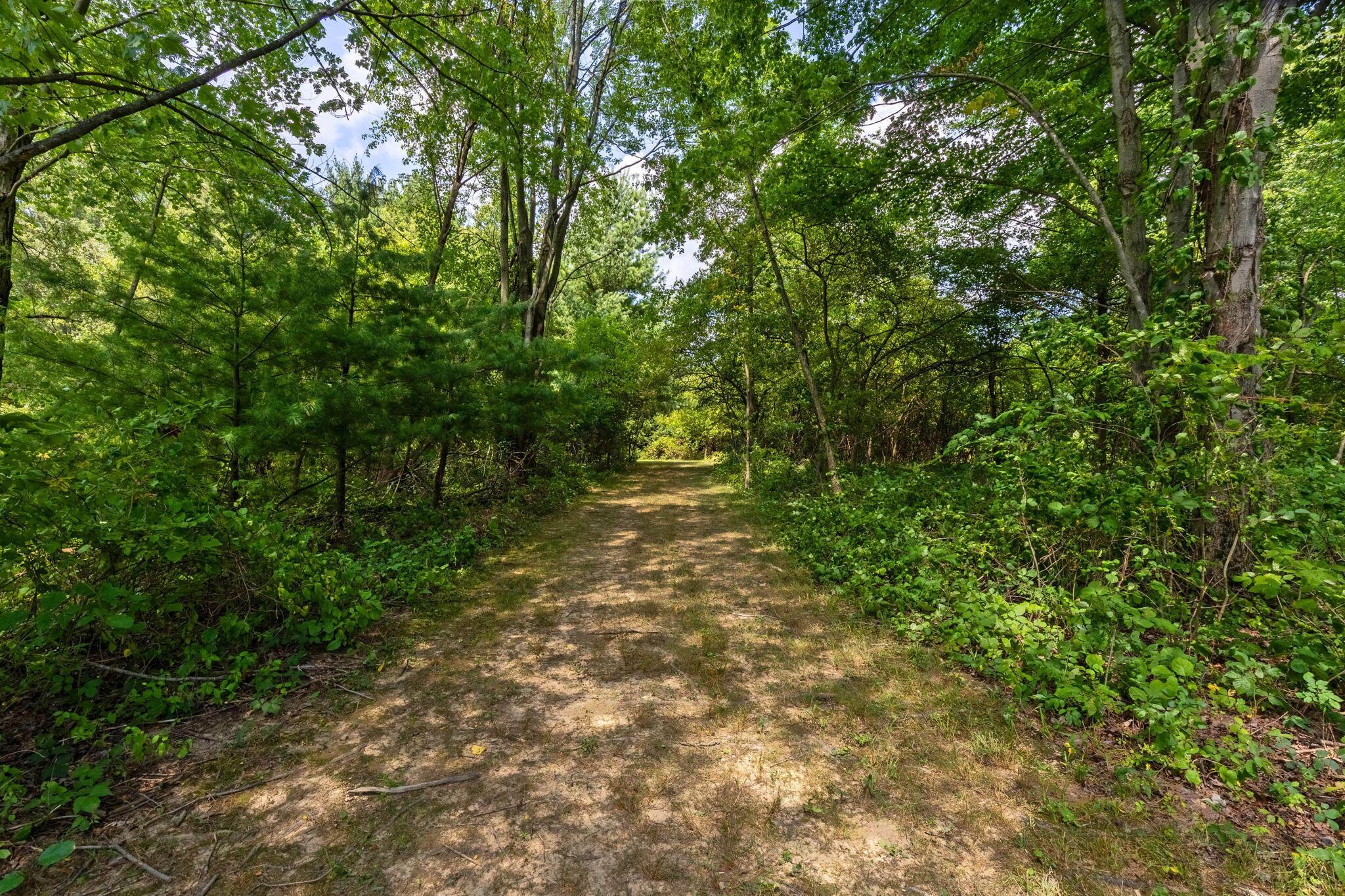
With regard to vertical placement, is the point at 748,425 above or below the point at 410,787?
above

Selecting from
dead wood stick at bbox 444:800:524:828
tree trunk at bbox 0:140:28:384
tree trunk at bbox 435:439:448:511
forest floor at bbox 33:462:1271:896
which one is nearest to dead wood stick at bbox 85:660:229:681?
forest floor at bbox 33:462:1271:896

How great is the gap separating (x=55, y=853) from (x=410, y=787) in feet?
3.86

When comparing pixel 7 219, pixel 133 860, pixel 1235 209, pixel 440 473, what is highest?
pixel 7 219

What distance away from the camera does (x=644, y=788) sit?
2.35m

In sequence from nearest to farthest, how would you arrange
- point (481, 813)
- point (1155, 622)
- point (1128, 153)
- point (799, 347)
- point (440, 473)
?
point (481, 813)
point (1155, 622)
point (1128, 153)
point (440, 473)
point (799, 347)

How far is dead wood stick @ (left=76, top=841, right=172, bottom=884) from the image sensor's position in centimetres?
181

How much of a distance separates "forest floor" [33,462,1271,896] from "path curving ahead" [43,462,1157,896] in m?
0.01

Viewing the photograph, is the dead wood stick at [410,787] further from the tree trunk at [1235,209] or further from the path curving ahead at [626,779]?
the tree trunk at [1235,209]

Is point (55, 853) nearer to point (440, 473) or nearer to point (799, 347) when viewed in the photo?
point (440, 473)

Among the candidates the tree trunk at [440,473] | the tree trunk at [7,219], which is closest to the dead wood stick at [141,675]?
the tree trunk at [440,473]

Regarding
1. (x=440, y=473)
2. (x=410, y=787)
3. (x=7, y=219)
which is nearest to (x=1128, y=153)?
Answer: (x=410, y=787)

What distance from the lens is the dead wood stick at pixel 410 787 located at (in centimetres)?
228

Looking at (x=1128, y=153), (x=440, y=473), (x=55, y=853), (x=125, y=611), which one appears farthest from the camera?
(x=440, y=473)

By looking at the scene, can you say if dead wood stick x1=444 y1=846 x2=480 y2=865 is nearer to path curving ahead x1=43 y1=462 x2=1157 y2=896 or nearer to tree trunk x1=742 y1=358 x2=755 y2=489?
path curving ahead x1=43 y1=462 x2=1157 y2=896
